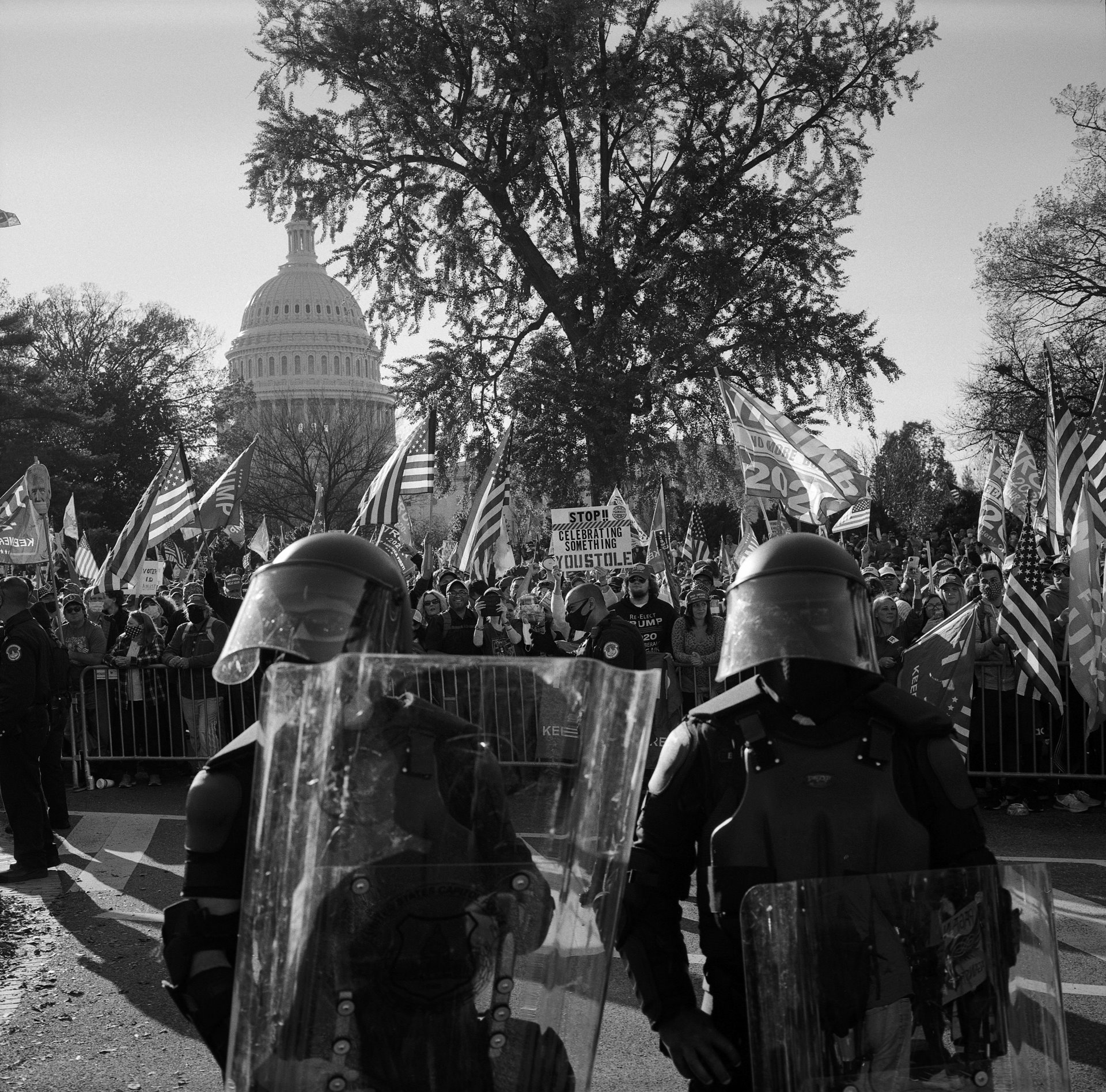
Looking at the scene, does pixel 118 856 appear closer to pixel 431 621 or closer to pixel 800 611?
pixel 431 621

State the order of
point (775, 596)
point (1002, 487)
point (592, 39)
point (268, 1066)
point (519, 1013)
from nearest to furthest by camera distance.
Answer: point (268, 1066) → point (519, 1013) → point (775, 596) → point (1002, 487) → point (592, 39)

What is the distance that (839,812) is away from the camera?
2.39 meters

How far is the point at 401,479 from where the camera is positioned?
44.8ft

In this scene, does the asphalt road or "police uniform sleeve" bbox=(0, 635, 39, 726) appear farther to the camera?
"police uniform sleeve" bbox=(0, 635, 39, 726)

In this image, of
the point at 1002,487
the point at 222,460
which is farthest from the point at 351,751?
the point at 222,460

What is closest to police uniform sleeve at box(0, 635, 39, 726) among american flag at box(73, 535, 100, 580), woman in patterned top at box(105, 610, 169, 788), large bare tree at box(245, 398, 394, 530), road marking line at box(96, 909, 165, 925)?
road marking line at box(96, 909, 165, 925)

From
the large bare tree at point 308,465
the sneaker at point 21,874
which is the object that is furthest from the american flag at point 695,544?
the large bare tree at point 308,465

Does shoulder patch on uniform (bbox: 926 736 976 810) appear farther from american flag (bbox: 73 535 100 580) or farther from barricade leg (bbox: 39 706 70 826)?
american flag (bbox: 73 535 100 580)

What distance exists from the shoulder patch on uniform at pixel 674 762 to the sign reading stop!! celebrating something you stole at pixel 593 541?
1112cm

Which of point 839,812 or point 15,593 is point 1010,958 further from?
point 15,593

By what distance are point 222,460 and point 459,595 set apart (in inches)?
1734

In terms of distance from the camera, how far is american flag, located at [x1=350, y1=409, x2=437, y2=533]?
43.8 feet

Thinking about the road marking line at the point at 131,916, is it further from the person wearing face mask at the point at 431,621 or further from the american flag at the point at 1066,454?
the american flag at the point at 1066,454

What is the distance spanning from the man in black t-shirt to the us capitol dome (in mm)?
104158
